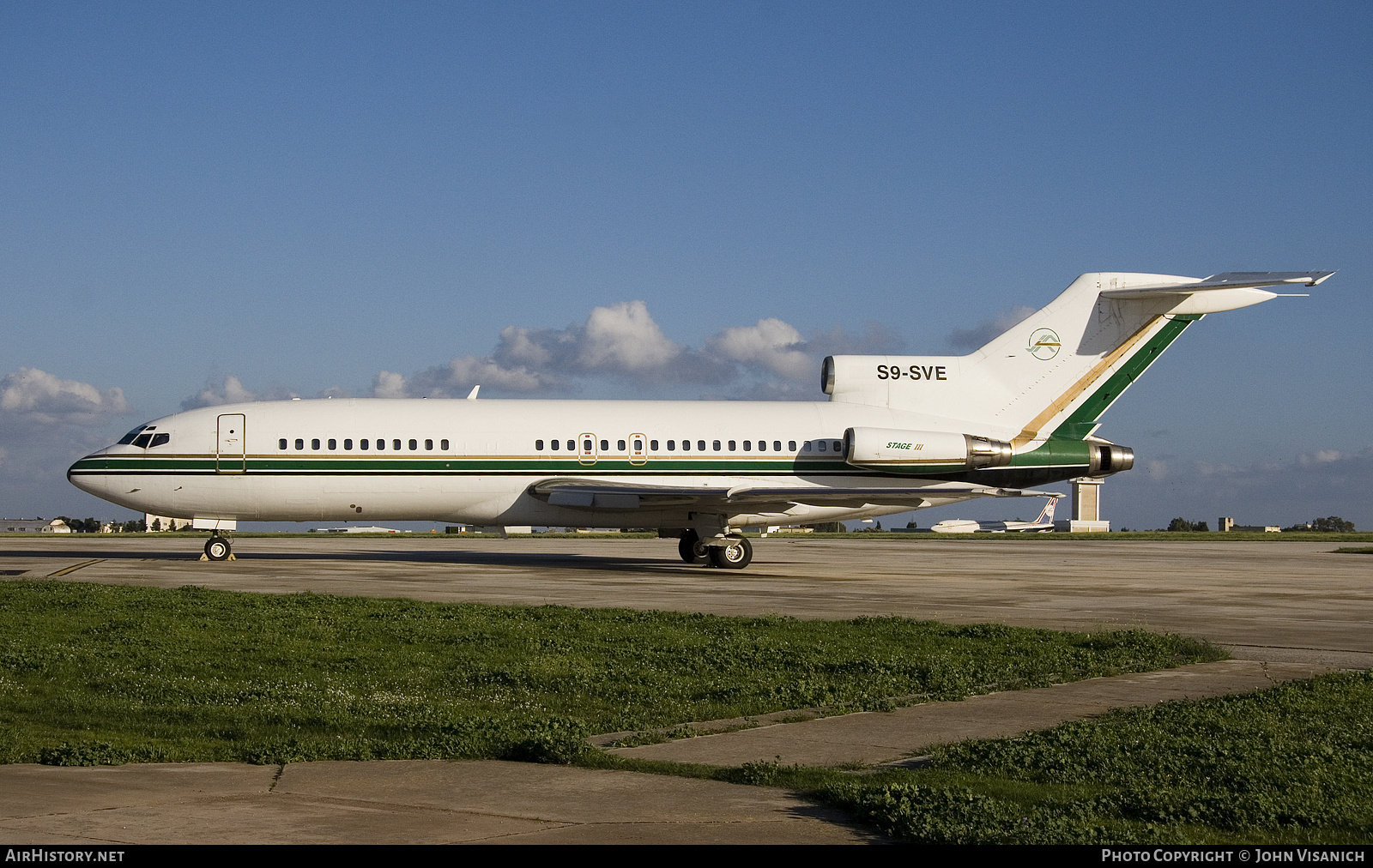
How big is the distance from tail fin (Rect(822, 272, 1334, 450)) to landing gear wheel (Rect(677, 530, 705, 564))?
531 centimetres

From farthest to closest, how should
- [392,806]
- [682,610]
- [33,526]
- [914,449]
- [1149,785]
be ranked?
[33,526] → [914,449] → [682,610] → [1149,785] → [392,806]

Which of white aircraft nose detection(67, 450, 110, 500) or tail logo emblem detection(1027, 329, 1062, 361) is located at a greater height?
tail logo emblem detection(1027, 329, 1062, 361)

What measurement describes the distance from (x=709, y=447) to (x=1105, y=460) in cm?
1011

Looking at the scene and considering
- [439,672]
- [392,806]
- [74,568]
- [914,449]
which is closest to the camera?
[392,806]

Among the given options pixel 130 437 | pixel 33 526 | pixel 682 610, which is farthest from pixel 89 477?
pixel 33 526

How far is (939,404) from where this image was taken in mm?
31031

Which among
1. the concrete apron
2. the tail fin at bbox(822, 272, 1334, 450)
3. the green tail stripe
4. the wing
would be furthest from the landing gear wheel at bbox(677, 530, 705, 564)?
the concrete apron

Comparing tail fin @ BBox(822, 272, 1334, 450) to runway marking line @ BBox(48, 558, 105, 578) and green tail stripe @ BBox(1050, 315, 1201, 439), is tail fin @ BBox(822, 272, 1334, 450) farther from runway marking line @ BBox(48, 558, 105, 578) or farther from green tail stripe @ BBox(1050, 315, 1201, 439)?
runway marking line @ BBox(48, 558, 105, 578)

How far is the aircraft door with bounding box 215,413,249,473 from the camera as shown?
2827cm

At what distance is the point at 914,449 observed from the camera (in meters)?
29.6

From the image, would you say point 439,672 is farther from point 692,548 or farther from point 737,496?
point 692,548

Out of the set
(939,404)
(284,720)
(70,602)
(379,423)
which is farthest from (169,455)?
(284,720)

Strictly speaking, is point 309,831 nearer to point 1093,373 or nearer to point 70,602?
point 70,602

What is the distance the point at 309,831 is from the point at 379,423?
23.9m
